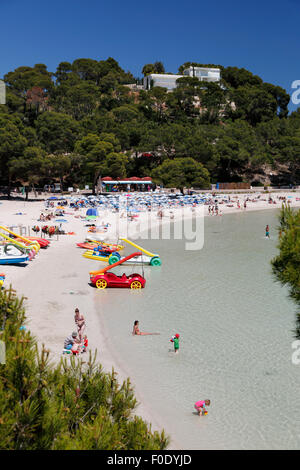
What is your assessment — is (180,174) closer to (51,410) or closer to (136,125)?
(136,125)

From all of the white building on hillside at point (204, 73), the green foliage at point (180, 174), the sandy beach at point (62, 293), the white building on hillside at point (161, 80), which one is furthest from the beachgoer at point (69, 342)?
the white building on hillside at point (204, 73)

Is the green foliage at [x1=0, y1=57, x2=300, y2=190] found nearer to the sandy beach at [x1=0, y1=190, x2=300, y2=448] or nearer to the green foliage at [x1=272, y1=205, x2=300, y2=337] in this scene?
the sandy beach at [x1=0, y1=190, x2=300, y2=448]

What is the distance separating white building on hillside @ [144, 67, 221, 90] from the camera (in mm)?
113375

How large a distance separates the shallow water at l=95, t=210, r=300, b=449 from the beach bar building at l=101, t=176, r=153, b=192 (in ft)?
129

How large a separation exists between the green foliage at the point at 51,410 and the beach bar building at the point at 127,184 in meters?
57.8

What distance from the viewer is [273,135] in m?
87.5

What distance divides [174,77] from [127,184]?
195ft

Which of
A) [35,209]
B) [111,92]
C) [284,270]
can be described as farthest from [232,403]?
[111,92]

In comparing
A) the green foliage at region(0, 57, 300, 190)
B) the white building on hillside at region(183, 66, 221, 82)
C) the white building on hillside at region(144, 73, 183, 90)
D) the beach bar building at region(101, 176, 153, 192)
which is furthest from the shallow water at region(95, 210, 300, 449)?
the white building on hillside at region(183, 66, 221, 82)

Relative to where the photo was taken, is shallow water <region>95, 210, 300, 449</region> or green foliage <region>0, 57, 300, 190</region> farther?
green foliage <region>0, 57, 300, 190</region>

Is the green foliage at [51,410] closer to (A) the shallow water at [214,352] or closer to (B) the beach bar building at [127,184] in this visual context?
(A) the shallow water at [214,352]

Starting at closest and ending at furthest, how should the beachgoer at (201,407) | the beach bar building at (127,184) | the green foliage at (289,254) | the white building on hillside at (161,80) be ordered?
1. the green foliage at (289,254)
2. the beachgoer at (201,407)
3. the beach bar building at (127,184)
4. the white building on hillside at (161,80)

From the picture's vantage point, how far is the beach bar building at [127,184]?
63338mm
